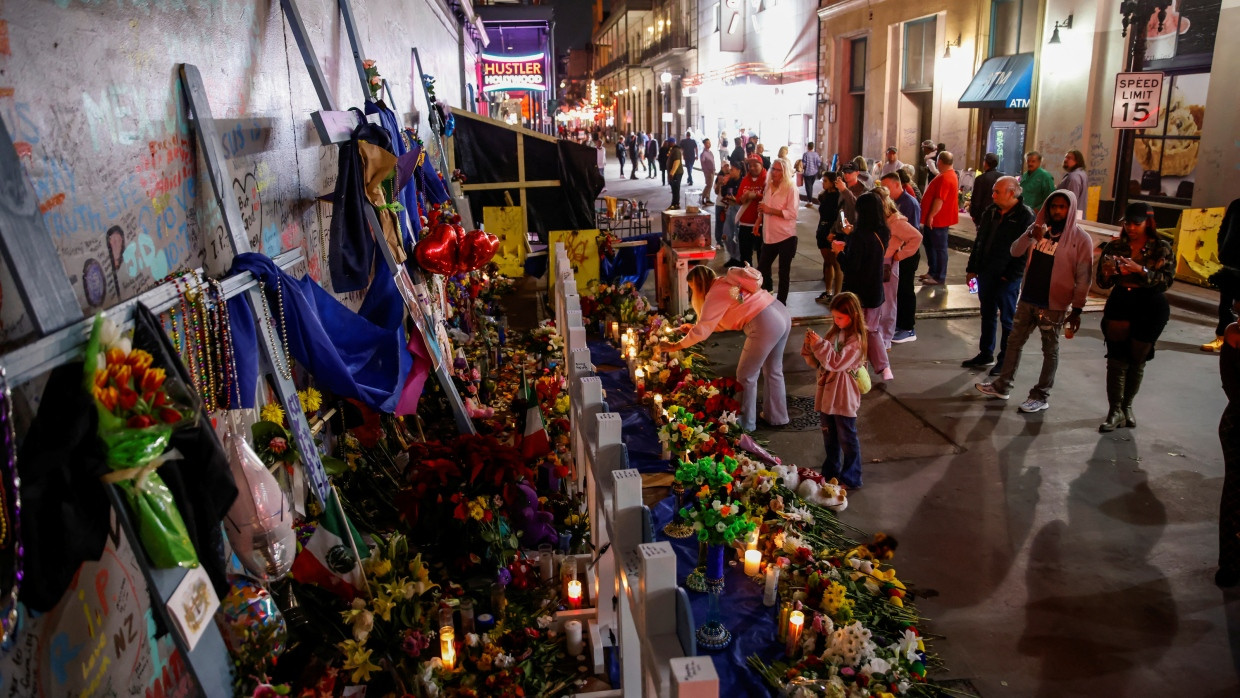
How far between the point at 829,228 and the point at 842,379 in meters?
5.28

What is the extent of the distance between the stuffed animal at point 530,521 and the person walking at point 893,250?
4.55m

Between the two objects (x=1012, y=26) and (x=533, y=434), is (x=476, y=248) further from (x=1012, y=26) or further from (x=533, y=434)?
(x=1012, y=26)

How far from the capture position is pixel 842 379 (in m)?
5.71

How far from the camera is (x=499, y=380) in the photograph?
7855 mm

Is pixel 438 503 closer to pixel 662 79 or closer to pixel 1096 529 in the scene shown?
pixel 1096 529

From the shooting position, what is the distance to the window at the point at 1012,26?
16625mm

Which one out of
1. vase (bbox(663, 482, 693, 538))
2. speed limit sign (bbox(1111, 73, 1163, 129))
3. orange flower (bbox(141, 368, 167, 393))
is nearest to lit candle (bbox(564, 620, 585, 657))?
vase (bbox(663, 482, 693, 538))

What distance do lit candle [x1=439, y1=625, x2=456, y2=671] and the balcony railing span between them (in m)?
37.5

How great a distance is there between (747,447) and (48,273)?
4.79 metres

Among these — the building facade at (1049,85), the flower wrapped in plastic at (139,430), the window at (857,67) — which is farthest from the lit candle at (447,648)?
the window at (857,67)

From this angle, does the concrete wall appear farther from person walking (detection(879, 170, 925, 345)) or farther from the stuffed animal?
person walking (detection(879, 170, 925, 345))

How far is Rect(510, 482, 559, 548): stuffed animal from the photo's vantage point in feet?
15.6

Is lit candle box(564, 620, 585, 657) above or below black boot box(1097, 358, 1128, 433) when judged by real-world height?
below

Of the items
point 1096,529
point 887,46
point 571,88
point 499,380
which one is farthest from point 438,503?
point 571,88
